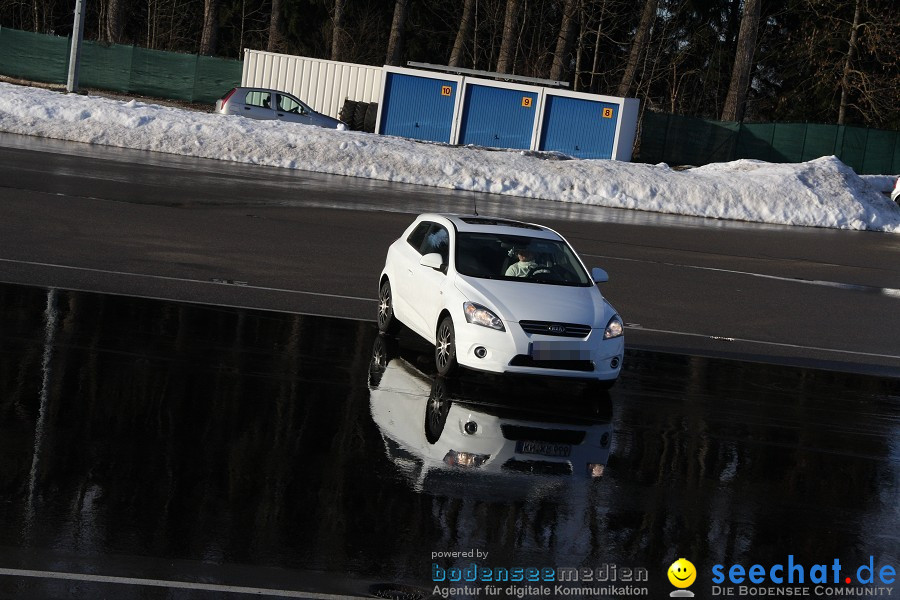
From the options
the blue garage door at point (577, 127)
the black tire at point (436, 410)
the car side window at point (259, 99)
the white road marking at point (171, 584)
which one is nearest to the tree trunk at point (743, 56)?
the blue garage door at point (577, 127)

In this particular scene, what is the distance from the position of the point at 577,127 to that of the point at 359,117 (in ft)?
26.7

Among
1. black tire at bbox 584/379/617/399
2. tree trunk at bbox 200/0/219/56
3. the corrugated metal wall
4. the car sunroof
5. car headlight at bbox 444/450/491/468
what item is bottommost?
car headlight at bbox 444/450/491/468

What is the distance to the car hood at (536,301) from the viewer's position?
1026 centimetres

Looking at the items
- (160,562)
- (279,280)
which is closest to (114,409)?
(160,562)

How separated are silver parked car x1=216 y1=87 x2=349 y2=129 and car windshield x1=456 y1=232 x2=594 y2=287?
2467 centimetres

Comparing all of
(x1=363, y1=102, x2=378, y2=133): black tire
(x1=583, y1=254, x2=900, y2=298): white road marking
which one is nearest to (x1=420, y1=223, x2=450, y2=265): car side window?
(x1=583, y1=254, x2=900, y2=298): white road marking

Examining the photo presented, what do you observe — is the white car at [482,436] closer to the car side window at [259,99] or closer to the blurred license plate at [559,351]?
the blurred license plate at [559,351]

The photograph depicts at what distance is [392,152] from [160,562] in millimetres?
26227

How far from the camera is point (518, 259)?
1147 cm

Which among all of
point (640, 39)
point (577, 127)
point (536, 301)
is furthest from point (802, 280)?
point (640, 39)

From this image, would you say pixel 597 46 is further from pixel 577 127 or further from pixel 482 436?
pixel 482 436

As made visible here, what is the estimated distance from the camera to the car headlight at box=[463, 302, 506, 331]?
10195mm

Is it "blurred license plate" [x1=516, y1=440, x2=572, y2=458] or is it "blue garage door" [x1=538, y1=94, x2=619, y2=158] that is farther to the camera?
"blue garage door" [x1=538, y1=94, x2=619, y2=158]

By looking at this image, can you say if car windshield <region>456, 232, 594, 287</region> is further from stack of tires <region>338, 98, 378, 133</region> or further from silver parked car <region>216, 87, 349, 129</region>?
stack of tires <region>338, 98, 378, 133</region>
